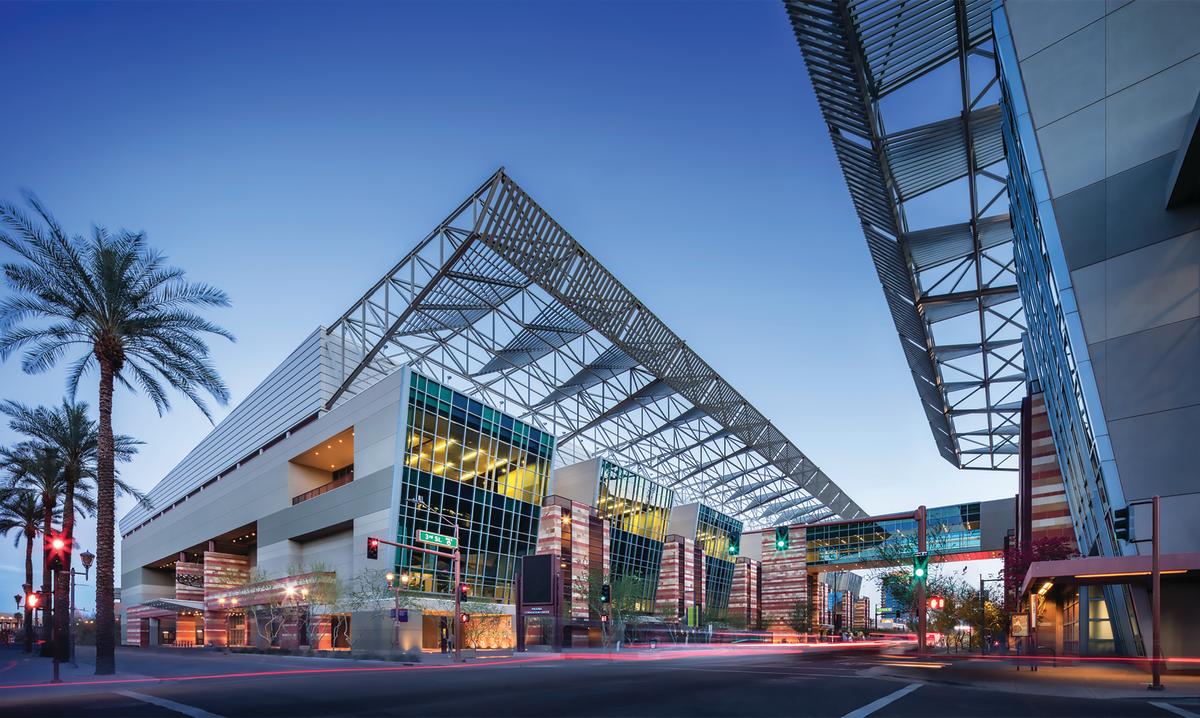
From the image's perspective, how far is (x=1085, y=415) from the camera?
22562mm

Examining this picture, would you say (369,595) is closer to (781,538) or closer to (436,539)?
(436,539)

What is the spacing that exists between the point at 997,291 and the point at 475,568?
35.7 m

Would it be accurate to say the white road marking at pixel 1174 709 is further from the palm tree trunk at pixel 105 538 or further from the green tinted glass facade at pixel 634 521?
the green tinted glass facade at pixel 634 521

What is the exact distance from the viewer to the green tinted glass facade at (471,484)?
47.4 metres

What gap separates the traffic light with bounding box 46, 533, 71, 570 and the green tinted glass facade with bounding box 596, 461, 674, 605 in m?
37.4

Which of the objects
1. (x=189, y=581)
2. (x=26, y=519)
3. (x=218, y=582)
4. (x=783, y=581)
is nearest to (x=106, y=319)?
(x=26, y=519)

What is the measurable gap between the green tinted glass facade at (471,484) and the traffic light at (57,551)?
17.2m

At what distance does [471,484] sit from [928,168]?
34341 millimetres

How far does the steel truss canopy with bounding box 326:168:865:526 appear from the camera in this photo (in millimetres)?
41344

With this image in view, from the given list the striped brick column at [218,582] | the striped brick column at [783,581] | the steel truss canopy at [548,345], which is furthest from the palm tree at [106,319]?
the striped brick column at [783,581]

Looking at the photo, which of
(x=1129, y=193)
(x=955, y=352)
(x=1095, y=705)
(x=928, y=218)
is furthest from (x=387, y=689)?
(x=955, y=352)

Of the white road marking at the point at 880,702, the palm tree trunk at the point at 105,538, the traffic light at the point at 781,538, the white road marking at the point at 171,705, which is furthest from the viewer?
the traffic light at the point at 781,538

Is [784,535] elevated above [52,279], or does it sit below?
below

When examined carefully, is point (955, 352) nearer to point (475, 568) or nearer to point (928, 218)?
point (928, 218)
